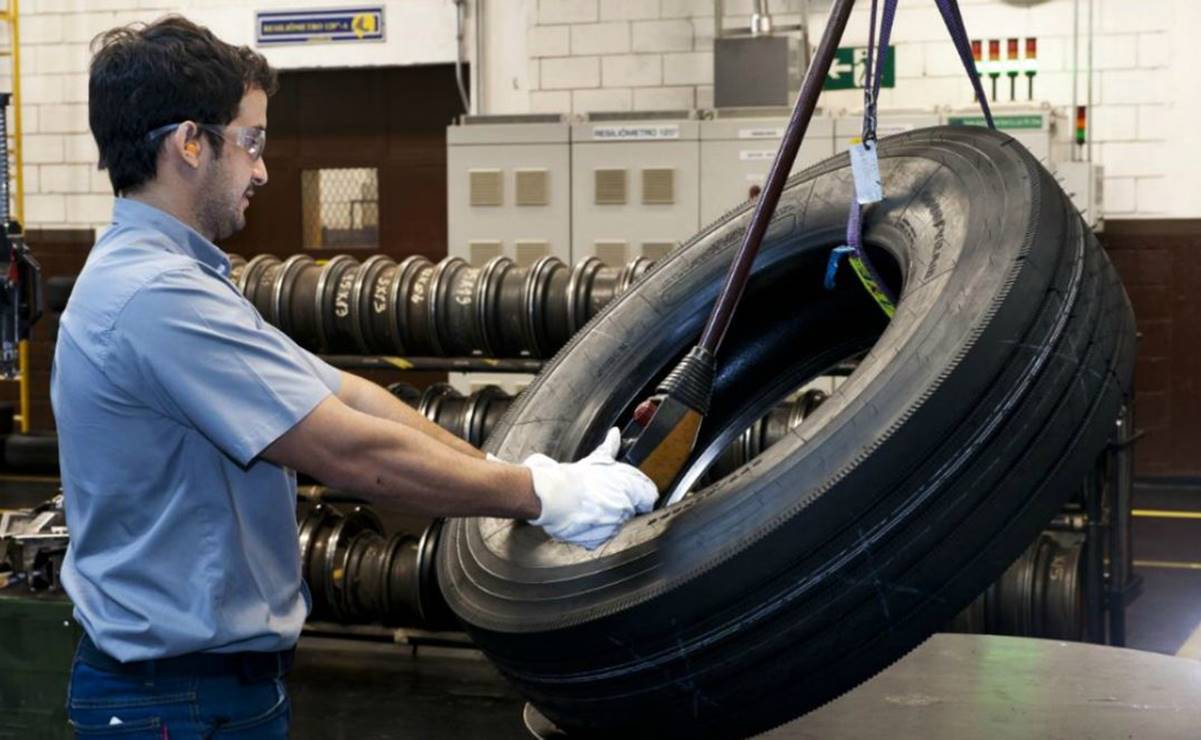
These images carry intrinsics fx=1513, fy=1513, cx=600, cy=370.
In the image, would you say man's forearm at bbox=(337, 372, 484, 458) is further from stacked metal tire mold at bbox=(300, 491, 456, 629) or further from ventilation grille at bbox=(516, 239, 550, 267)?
ventilation grille at bbox=(516, 239, 550, 267)

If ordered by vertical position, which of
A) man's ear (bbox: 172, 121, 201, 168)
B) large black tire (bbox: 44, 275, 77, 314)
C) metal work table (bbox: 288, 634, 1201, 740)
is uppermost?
man's ear (bbox: 172, 121, 201, 168)

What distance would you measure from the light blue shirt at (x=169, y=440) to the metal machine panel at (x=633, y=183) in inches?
233

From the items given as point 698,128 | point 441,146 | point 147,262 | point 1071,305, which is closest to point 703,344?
point 1071,305

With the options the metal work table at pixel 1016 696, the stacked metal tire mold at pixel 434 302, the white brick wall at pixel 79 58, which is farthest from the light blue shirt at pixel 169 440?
the white brick wall at pixel 79 58

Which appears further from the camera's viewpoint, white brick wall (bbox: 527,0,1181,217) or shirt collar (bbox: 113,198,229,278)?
white brick wall (bbox: 527,0,1181,217)

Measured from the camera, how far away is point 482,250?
322 inches

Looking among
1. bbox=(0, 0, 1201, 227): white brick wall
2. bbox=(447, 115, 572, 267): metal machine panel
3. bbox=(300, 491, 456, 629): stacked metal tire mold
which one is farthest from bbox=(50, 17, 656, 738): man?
bbox=(0, 0, 1201, 227): white brick wall

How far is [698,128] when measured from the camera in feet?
25.6

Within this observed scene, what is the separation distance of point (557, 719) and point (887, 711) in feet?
1.91

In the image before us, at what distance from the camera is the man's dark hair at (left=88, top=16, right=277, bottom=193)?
198 cm

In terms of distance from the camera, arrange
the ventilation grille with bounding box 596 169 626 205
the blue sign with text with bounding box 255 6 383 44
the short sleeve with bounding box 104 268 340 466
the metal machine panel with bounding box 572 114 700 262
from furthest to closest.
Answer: the blue sign with text with bounding box 255 6 383 44 → the ventilation grille with bounding box 596 169 626 205 → the metal machine panel with bounding box 572 114 700 262 → the short sleeve with bounding box 104 268 340 466

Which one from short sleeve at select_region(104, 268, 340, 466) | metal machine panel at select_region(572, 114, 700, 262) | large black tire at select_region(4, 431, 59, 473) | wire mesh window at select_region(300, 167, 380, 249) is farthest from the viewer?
wire mesh window at select_region(300, 167, 380, 249)

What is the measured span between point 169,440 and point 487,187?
20.7 ft

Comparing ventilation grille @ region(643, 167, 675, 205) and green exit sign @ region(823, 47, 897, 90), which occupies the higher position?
green exit sign @ region(823, 47, 897, 90)
